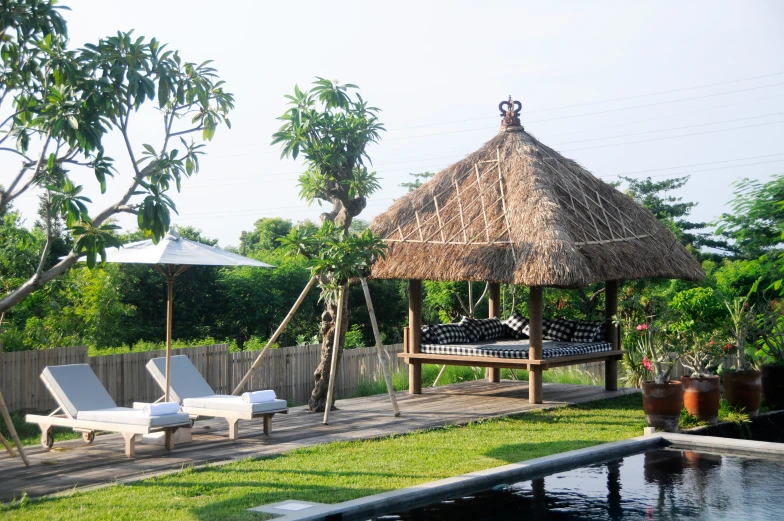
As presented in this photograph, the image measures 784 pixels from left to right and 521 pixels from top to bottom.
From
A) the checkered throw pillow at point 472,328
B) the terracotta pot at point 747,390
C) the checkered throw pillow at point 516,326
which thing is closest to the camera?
the terracotta pot at point 747,390

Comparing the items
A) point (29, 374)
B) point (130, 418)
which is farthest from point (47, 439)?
point (29, 374)

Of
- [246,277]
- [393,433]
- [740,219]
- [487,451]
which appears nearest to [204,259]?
[393,433]

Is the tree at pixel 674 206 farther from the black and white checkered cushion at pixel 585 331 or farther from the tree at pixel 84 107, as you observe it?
the tree at pixel 84 107

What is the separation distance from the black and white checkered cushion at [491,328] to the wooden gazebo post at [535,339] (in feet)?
8.41

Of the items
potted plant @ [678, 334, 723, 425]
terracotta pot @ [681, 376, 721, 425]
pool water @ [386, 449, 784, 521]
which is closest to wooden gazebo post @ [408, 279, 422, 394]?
potted plant @ [678, 334, 723, 425]

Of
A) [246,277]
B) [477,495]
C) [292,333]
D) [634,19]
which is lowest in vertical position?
[477,495]

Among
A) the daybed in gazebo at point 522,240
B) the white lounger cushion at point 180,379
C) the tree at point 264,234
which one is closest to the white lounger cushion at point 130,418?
the white lounger cushion at point 180,379

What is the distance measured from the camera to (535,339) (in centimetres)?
1318

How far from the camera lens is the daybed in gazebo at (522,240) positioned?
13172 millimetres

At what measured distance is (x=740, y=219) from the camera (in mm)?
17125

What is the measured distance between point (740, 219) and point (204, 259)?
434 inches

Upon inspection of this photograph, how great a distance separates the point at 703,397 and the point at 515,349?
3172 millimetres

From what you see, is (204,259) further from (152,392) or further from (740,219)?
(740,219)

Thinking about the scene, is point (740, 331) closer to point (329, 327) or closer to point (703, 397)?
point (703, 397)
